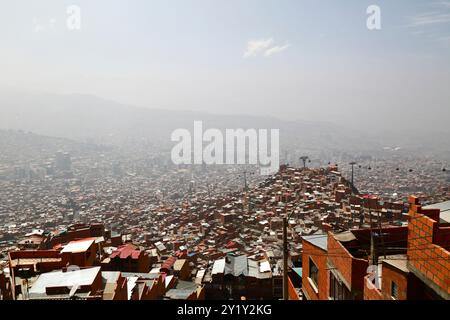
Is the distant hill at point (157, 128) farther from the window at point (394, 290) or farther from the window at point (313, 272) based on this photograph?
the window at point (394, 290)

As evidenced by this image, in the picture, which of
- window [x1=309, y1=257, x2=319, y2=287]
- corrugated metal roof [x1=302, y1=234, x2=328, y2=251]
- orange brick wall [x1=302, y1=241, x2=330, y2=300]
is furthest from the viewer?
window [x1=309, y1=257, x2=319, y2=287]

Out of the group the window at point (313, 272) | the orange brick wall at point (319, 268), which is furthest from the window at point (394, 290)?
the window at point (313, 272)

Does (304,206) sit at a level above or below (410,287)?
below

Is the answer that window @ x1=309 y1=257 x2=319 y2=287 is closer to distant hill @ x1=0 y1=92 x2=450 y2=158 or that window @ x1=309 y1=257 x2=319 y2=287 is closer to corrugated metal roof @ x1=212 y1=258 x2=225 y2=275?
corrugated metal roof @ x1=212 y1=258 x2=225 y2=275

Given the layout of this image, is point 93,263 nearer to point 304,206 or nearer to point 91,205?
point 304,206

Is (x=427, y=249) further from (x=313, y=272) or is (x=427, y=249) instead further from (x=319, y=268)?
(x=313, y=272)

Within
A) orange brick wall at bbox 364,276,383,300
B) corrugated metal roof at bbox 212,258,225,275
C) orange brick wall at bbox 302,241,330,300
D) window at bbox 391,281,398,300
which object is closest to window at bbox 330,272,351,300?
orange brick wall at bbox 302,241,330,300

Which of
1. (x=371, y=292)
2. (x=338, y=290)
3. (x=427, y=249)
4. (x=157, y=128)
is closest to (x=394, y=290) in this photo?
(x=371, y=292)
